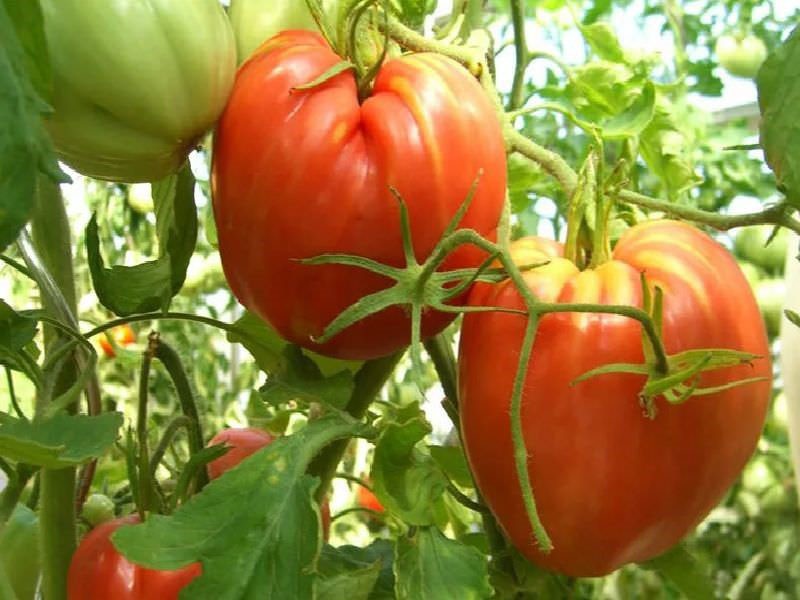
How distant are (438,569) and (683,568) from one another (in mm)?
169

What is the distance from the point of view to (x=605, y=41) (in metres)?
0.67

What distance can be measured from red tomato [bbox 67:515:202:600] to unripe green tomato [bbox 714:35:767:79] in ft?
4.53

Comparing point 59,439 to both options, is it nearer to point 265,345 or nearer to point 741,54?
point 265,345

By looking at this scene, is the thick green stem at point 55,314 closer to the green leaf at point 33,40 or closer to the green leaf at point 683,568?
the green leaf at point 33,40

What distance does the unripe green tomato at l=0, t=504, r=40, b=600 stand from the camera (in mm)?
557

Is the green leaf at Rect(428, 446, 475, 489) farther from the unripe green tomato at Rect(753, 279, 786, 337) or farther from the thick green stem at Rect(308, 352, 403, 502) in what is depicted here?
the unripe green tomato at Rect(753, 279, 786, 337)

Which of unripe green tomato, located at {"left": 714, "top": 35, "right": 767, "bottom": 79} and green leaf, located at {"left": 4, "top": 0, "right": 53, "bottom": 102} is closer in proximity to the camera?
green leaf, located at {"left": 4, "top": 0, "right": 53, "bottom": 102}

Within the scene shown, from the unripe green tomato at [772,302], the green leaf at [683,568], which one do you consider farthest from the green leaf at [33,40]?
the unripe green tomato at [772,302]

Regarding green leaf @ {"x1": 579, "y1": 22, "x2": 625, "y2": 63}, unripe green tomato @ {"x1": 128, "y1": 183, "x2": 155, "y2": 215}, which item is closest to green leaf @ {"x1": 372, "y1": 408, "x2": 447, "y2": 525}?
green leaf @ {"x1": 579, "y1": 22, "x2": 625, "y2": 63}

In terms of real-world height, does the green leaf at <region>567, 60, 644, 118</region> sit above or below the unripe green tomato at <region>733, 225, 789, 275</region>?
above

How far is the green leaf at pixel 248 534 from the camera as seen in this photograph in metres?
0.37

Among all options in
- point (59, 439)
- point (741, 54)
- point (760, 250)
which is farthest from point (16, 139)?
point (741, 54)

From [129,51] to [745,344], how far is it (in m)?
0.27

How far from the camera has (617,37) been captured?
67 centimetres
